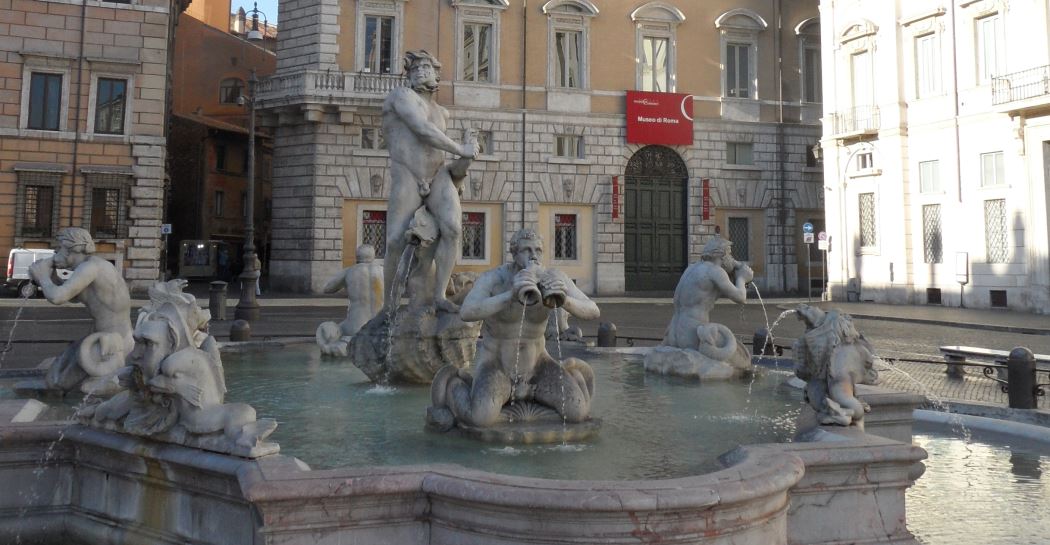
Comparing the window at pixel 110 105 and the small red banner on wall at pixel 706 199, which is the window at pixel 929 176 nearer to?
the small red banner on wall at pixel 706 199

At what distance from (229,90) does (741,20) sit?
26.7 metres

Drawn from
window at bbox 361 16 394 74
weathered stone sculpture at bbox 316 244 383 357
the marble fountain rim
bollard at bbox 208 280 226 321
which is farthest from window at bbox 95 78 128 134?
the marble fountain rim

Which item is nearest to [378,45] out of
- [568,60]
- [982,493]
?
[568,60]

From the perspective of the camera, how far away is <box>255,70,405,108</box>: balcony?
2525 cm

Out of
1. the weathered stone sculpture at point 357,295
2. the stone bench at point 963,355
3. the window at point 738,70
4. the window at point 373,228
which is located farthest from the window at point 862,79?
the weathered stone sculpture at point 357,295

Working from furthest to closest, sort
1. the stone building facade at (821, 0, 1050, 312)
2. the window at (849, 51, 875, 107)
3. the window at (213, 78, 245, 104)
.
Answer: the window at (213, 78, 245, 104)
the window at (849, 51, 875, 107)
the stone building facade at (821, 0, 1050, 312)

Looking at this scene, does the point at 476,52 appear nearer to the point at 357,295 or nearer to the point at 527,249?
the point at 357,295

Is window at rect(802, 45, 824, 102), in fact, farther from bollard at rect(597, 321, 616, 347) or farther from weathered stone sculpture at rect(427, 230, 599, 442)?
weathered stone sculpture at rect(427, 230, 599, 442)

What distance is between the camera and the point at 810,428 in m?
4.15

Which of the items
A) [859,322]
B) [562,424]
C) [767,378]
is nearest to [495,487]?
[562,424]

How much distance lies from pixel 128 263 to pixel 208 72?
1917cm

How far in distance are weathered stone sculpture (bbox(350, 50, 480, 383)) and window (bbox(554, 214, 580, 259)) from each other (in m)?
21.9

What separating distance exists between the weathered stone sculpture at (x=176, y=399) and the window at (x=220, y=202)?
1485 inches

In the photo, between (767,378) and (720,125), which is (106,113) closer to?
(720,125)
